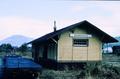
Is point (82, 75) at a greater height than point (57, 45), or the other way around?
point (57, 45)

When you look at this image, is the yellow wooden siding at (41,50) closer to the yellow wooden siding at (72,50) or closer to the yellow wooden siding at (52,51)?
the yellow wooden siding at (52,51)

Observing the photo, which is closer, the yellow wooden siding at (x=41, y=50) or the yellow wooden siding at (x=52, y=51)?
the yellow wooden siding at (x=52, y=51)

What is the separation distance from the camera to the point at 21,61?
1888cm

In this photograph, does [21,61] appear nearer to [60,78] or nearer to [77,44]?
[60,78]

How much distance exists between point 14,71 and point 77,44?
9.44 meters

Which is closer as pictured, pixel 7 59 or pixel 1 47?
pixel 7 59

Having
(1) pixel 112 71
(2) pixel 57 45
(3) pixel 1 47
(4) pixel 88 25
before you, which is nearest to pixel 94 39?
(4) pixel 88 25

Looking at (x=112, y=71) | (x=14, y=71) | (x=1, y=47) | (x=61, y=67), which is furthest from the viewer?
(x=1, y=47)

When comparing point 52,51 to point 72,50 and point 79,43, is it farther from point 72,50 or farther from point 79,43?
point 79,43

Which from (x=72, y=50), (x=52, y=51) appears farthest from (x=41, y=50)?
(x=72, y=50)

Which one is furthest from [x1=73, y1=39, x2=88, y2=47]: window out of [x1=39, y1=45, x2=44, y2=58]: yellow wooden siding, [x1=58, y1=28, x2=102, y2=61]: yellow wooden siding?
[x1=39, y1=45, x2=44, y2=58]: yellow wooden siding

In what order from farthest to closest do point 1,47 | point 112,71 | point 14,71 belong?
point 1,47 → point 112,71 → point 14,71

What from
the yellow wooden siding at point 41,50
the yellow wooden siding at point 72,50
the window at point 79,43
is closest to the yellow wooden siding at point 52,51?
the yellow wooden siding at point 72,50

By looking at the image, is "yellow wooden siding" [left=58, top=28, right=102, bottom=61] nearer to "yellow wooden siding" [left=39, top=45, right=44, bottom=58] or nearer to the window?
the window
